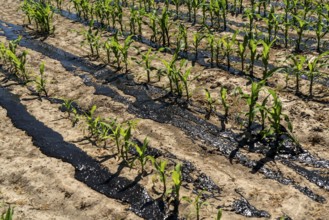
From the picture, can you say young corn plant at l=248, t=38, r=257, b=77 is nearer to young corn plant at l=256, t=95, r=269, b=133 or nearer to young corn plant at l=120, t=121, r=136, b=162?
young corn plant at l=256, t=95, r=269, b=133

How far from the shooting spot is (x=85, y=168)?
167 inches

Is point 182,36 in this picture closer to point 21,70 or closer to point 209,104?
point 209,104

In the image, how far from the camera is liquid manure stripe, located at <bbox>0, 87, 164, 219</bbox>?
3691mm

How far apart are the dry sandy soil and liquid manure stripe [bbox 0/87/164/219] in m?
0.06

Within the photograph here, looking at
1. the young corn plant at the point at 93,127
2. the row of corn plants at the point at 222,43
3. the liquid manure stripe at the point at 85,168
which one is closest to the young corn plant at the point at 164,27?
the row of corn plants at the point at 222,43

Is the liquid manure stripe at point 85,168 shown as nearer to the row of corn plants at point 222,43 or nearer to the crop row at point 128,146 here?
the crop row at point 128,146

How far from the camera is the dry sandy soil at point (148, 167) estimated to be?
142 inches

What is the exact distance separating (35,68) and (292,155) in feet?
15.4

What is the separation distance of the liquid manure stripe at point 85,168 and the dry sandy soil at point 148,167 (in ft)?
0.20

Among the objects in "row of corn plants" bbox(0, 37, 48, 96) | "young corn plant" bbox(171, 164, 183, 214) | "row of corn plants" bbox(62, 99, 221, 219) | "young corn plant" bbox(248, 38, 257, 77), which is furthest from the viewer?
"row of corn plants" bbox(0, 37, 48, 96)

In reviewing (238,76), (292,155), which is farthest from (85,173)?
(238,76)

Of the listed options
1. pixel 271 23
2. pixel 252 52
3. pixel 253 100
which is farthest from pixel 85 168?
pixel 271 23

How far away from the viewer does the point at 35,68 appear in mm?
6816

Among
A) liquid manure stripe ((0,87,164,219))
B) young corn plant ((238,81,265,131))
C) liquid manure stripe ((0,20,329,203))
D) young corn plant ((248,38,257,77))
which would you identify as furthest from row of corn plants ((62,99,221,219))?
young corn plant ((248,38,257,77))
